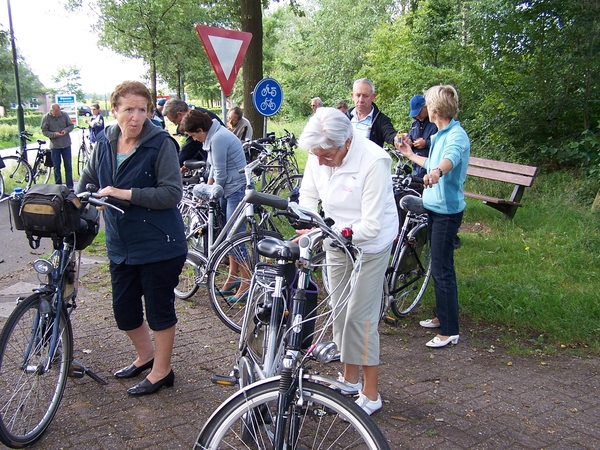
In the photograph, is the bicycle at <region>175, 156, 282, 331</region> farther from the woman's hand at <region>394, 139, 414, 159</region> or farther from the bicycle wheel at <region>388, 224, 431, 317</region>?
the woman's hand at <region>394, 139, 414, 159</region>

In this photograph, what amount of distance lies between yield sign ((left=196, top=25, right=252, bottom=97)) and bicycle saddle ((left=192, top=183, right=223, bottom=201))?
2.61 meters

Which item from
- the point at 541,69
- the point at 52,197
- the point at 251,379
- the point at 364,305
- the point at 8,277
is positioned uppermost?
the point at 541,69

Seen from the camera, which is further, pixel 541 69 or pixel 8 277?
pixel 541 69

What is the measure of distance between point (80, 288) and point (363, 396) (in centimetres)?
374

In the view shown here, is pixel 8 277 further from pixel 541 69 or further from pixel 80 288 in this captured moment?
pixel 541 69

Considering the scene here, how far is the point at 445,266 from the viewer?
458 centimetres

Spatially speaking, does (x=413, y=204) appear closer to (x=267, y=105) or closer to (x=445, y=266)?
(x=445, y=266)

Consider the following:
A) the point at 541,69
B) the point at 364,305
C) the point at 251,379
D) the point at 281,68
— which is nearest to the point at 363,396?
the point at 364,305

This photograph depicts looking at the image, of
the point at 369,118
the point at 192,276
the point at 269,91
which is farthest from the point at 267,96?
the point at 192,276

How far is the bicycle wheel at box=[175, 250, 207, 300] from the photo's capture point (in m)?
5.38

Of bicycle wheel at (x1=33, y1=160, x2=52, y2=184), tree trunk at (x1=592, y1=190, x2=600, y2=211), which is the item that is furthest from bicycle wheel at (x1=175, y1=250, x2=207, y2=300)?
bicycle wheel at (x1=33, y1=160, x2=52, y2=184)

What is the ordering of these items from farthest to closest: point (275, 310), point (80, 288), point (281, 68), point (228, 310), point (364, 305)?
point (281, 68)
point (80, 288)
point (228, 310)
point (364, 305)
point (275, 310)

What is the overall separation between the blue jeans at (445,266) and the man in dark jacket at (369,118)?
162cm

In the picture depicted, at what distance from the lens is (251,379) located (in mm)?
3045
